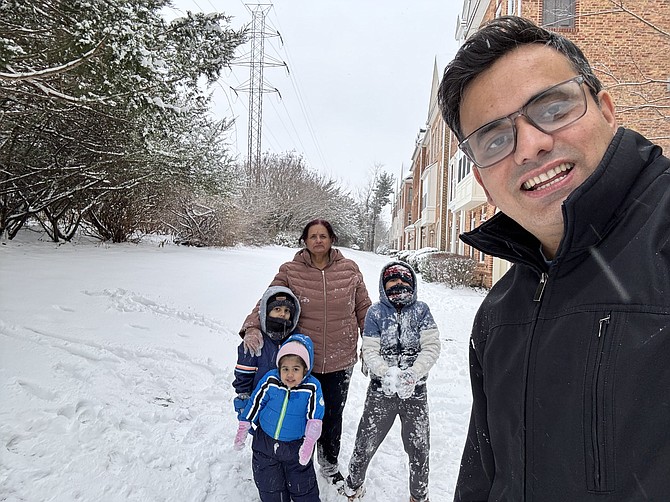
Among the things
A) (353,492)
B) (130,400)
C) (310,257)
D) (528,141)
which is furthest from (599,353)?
(130,400)

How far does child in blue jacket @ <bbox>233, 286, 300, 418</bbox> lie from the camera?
3297mm

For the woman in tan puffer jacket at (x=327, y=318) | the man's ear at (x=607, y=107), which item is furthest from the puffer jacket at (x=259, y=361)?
the man's ear at (x=607, y=107)

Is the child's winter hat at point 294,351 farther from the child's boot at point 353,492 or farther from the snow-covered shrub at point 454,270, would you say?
the snow-covered shrub at point 454,270

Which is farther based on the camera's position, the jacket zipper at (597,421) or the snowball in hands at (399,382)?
the snowball in hands at (399,382)

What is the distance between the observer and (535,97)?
114 cm

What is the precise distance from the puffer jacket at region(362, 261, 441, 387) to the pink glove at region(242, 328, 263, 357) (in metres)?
0.85

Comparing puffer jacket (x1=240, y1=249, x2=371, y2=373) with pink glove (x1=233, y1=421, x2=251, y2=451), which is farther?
puffer jacket (x1=240, y1=249, x2=371, y2=373)

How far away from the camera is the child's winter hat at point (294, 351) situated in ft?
10.3

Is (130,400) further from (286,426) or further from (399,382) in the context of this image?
(399,382)

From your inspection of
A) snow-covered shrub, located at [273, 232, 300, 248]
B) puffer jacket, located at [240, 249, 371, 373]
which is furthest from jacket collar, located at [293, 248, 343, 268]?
snow-covered shrub, located at [273, 232, 300, 248]

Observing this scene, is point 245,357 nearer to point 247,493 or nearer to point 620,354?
point 247,493

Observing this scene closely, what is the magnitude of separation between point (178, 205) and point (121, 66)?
1313cm

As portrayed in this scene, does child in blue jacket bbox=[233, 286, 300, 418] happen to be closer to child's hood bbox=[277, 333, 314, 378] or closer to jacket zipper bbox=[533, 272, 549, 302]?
child's hood bbox=[277, 333, 314, 378]

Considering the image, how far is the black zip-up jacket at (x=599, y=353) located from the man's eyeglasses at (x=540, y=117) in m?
0.15
